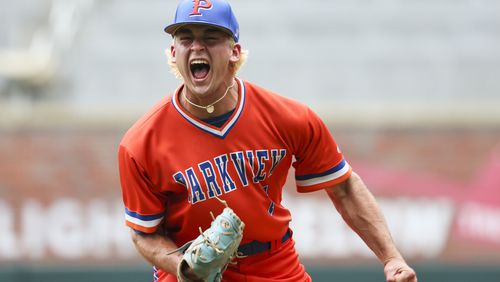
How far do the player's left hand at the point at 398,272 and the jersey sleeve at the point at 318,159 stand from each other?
1.38ft

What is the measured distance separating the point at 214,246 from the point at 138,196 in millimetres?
440

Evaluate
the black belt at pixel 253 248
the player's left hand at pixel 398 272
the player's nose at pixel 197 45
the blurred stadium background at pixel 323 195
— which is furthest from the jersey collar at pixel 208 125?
the blurred stadium background at pixel 323 195

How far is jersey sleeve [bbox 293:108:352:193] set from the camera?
381cm

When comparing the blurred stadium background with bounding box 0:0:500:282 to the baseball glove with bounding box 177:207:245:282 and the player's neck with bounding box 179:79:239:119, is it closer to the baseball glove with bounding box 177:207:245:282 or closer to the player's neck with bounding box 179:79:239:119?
the player's neck with bounding box 179:79:239:119

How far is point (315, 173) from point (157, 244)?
Answer: 73 centimetres

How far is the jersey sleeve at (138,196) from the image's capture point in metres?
3.63

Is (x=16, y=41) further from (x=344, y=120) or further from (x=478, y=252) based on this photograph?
(x=478, y=252)

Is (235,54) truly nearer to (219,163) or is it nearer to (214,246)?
(219,163)

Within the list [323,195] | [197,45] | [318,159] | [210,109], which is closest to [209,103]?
[210,109]

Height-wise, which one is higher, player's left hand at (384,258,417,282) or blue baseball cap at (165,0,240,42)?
blue baseball cap at (165,0,240,42)

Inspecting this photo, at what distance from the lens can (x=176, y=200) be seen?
3.75 metres

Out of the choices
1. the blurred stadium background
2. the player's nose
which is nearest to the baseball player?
the player's nose

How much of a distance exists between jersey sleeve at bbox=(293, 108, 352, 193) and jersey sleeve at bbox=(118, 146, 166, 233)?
2.01 feet

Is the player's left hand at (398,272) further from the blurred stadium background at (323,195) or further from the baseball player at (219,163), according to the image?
the blurred stadium background at (323,195)
